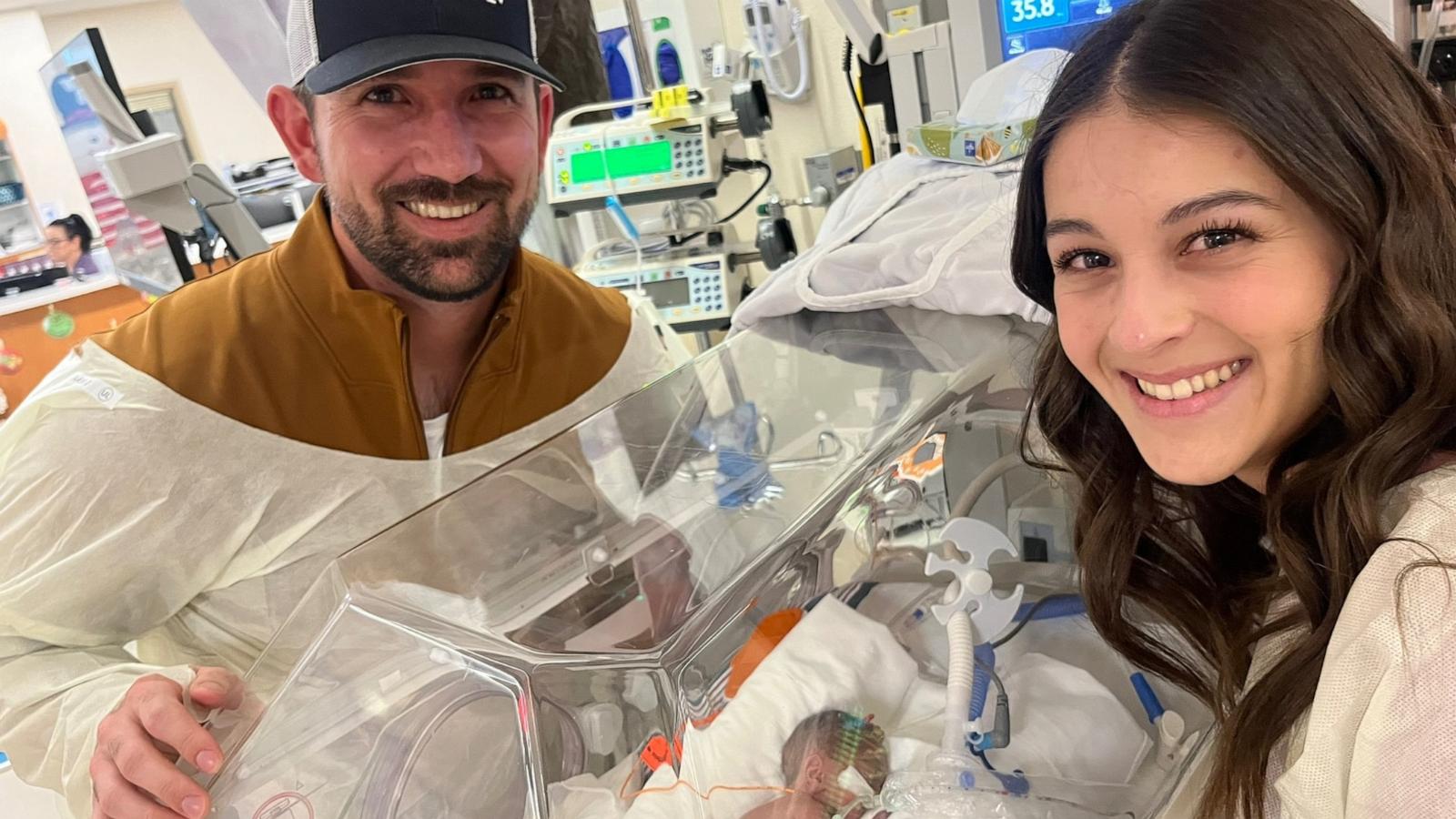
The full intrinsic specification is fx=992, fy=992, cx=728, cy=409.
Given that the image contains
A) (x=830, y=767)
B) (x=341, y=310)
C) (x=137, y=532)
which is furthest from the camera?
(x=341, y=310)

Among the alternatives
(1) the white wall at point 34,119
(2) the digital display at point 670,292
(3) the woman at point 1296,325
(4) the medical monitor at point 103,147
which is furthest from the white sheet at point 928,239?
(1) the white wall at point 34,119

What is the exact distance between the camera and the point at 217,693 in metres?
0.94

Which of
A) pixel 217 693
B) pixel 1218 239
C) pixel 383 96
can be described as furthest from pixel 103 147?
pixel 1218 239

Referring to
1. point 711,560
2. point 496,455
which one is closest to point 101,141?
point 496,455

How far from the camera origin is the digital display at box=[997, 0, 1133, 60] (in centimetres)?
172

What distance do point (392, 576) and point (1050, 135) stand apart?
2.44ft

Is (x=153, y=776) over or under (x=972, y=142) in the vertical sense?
under

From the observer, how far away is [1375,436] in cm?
77

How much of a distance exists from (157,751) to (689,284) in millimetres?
2221

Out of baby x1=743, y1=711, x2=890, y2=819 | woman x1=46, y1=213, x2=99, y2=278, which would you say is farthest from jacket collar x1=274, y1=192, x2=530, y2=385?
woman x1=46, y1=213, x2=99, y2=278

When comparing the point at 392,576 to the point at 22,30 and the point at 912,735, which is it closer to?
the point at 912,735

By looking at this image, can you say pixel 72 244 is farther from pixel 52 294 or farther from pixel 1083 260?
pixel 1083 260

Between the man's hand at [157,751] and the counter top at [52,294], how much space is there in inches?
97.7

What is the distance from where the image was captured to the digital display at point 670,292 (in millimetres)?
2982
